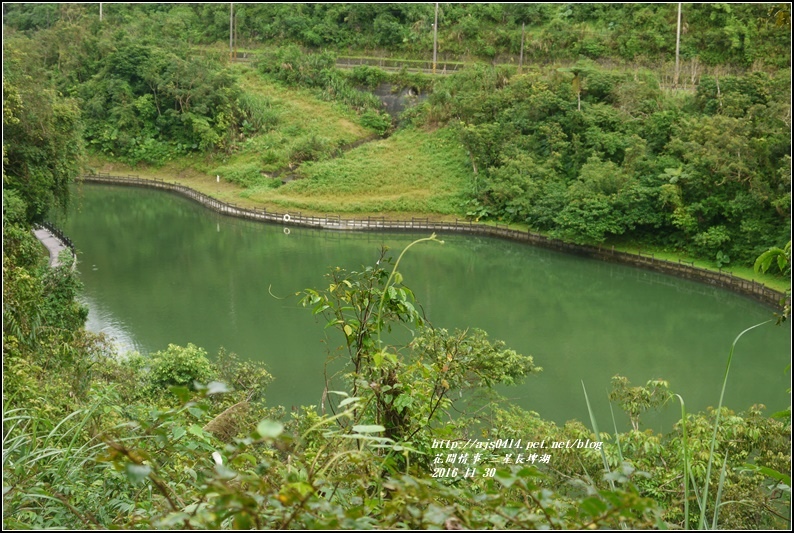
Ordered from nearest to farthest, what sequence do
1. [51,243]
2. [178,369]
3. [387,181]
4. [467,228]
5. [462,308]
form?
1. [178,369]
2. [462,308]
3. [51,243]
4. [467,228]
5. [387,181]

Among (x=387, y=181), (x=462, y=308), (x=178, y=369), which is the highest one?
(x=387, y=181)

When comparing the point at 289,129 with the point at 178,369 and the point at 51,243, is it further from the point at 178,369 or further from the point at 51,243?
the point at 178,369

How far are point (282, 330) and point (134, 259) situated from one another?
5.90 m

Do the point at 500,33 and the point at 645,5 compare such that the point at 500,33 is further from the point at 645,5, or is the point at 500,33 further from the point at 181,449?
the point at 181,449

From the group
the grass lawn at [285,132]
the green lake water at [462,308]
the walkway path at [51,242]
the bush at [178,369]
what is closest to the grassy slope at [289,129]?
the grass lawn at [285,132]

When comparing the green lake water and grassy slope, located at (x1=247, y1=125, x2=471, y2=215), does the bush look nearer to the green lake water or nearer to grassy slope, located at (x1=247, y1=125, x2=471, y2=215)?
the green lake water

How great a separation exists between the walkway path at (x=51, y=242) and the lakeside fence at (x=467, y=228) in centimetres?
153

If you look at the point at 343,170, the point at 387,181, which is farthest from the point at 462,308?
the point at 343,170

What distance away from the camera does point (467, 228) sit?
18391mm

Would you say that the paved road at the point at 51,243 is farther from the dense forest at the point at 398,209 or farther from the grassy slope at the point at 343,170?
the grassy slope at the point at 343,170

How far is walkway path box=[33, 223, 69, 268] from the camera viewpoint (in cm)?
1348

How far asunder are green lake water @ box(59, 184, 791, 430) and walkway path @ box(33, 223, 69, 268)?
670 millimetres

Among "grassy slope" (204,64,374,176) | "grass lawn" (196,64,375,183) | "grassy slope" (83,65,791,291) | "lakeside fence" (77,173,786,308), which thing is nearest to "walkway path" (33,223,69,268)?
"lakeside fence" (77,173,786,308)

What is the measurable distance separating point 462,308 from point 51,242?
7.68 meters
